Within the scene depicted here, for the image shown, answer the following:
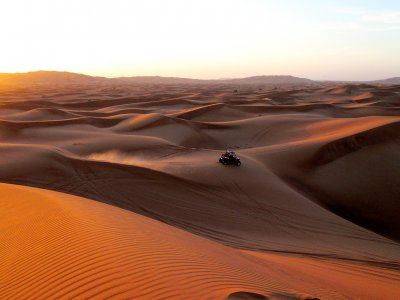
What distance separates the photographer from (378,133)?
12.2 metres

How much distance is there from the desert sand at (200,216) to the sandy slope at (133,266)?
18 mm

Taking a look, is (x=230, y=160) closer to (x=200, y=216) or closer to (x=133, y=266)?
(x=200, y=216)

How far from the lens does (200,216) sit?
7.45m

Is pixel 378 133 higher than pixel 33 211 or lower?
higher

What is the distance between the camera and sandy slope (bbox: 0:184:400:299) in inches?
117

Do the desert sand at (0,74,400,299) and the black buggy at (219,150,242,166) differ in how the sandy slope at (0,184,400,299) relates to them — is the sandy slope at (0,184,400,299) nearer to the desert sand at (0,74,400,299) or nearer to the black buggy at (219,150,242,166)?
the desert sand at (0,74,400,299)

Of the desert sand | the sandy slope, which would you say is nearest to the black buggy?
the desert sand

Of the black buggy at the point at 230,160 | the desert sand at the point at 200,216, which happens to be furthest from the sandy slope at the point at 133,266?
the black buggy at the point at 230,160

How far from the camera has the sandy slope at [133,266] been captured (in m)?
2.97

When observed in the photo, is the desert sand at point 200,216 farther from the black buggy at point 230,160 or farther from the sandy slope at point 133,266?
the black buggy at point 230,160

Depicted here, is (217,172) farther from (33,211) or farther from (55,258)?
(55,258)

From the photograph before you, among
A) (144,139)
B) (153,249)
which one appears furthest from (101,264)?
(144,139)

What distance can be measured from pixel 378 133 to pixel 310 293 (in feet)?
34.3

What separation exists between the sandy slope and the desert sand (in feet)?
0.06
